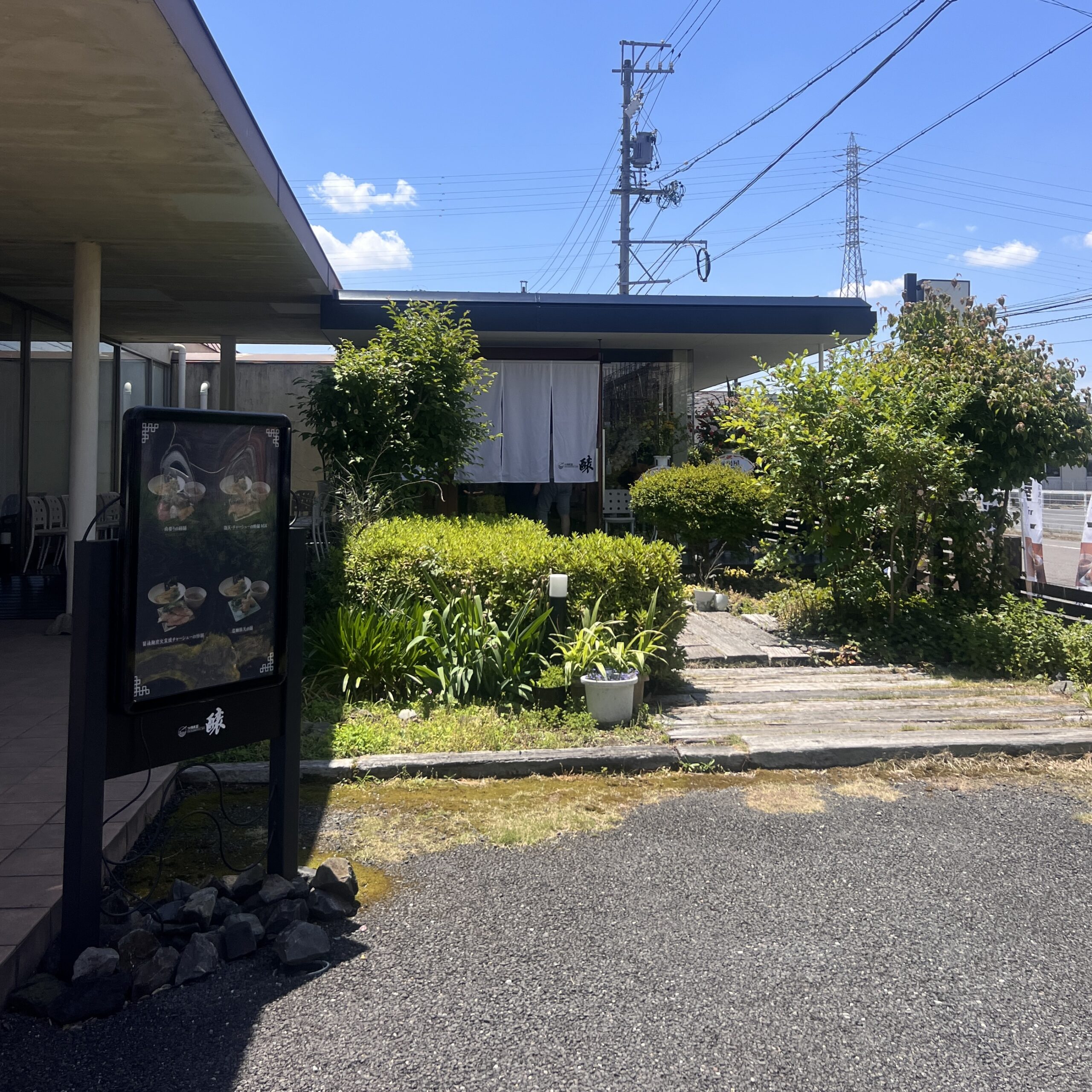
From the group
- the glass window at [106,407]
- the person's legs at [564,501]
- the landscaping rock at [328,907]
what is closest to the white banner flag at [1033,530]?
the person's legs at [564,501]

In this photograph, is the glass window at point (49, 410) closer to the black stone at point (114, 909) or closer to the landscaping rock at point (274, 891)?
the black stone at point (114, 909)

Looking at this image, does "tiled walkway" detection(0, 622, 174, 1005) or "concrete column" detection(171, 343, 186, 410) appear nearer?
"tiled walkway" detection(0, 622, 174, 1005)

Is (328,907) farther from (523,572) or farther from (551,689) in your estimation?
(523,572)

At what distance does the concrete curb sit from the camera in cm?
503

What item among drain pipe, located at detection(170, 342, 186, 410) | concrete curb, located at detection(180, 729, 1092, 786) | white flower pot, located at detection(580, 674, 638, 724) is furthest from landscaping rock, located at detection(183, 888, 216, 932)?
drain pipe, located at detection(170, 342, 186, 410)

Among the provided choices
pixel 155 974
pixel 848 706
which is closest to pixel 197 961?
pixel 155 974

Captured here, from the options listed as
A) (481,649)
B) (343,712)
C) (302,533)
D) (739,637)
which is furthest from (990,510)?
(302,533)

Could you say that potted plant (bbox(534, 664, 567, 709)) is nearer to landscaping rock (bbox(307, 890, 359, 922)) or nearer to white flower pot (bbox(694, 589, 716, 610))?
landscaping rock (bbox(307, 890, 359, 922))

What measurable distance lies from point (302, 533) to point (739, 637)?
5.73 metres

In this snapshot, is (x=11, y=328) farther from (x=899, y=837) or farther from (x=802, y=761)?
(x=899, y=837)

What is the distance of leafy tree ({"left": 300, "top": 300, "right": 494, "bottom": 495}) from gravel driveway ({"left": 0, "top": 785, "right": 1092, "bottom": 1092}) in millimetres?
6407

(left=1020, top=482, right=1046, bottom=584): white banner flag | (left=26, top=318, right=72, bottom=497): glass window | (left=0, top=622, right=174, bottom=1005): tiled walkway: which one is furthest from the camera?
(left=26, top=318, right=72, bottom=497): glass window

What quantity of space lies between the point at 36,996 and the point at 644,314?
34.7 feet

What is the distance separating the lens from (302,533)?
3.66m
